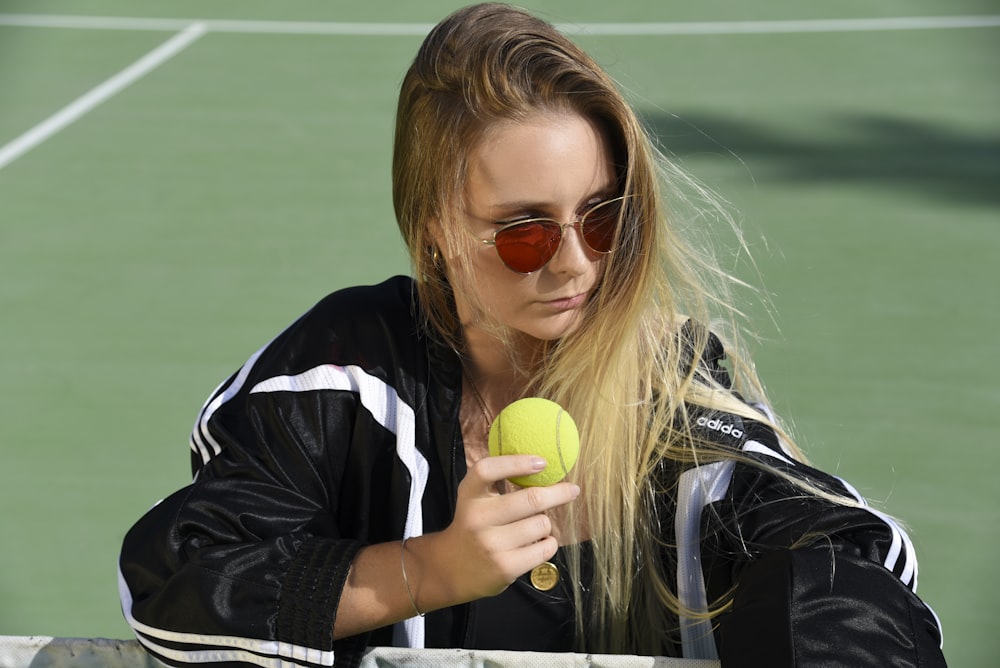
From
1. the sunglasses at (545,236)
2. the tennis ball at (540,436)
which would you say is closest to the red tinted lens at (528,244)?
the sunglasses at (545,236)

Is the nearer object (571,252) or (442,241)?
(571,252)

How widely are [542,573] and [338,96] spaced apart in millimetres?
5685

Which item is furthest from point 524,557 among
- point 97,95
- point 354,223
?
point 97,95

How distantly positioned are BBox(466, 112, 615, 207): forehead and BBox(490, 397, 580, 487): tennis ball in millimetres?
325

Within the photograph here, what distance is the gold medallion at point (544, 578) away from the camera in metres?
2.10

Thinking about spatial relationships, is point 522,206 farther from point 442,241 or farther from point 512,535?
point 512,535

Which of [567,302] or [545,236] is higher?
[545,236]

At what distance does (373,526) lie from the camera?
2.15m

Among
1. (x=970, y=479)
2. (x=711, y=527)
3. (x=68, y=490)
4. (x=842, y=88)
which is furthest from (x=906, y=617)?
(x=842, y=88)

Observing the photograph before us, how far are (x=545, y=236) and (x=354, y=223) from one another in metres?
4.02

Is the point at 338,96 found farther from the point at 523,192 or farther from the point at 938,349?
the point at 523,192

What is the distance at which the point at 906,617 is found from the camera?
1.72m

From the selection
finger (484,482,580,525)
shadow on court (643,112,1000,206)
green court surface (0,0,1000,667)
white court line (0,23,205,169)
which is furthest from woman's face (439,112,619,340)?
white court line (0,23,205,169)

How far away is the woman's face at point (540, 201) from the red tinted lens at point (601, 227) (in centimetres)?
1
